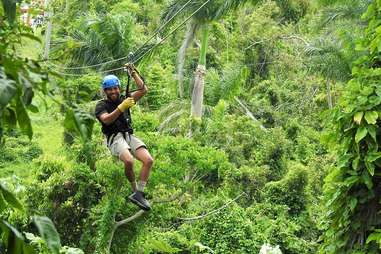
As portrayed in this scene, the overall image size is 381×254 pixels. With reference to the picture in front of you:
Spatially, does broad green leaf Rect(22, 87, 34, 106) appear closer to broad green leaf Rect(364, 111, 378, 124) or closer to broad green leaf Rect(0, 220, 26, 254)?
broad green leaf Rect(0, 220, 26, 254)

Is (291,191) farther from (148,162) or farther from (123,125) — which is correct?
(123,125)

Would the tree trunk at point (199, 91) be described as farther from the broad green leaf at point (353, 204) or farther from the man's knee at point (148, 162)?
the broad green leaf at point (353, 204)

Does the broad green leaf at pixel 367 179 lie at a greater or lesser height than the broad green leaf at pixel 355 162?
lesser

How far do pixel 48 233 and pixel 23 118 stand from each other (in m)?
0.22

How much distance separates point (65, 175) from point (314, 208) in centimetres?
618

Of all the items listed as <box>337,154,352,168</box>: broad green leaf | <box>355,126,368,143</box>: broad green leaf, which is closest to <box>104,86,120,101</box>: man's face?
<box>337,154,352,168</box>: broad green leaf

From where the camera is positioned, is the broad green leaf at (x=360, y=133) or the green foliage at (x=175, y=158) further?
the green foliage at (x=175, y=158)

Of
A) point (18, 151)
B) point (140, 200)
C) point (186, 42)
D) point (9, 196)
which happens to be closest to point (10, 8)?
point (9, 196)

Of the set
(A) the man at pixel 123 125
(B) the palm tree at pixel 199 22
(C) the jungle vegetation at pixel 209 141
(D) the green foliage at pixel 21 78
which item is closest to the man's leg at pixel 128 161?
(A) the man at pixel 123 125

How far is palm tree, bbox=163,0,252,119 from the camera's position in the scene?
490 inches

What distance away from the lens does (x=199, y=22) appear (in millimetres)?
13578

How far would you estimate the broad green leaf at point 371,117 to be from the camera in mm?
4441

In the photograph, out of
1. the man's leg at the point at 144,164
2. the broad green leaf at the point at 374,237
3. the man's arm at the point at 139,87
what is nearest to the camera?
the broad green leaf at the point at 374,237

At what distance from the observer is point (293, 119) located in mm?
19734
